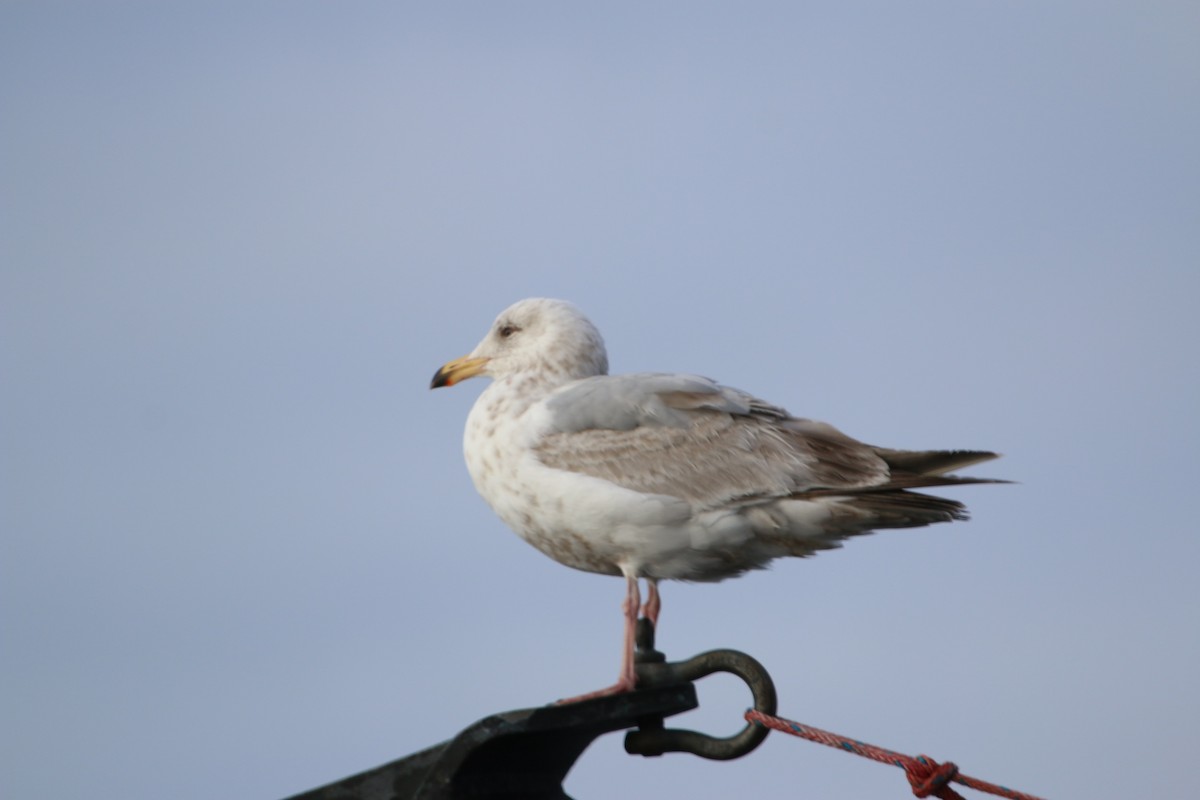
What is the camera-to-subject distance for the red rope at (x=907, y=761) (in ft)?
16.0

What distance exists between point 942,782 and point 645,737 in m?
0.94

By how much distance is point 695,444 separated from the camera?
755cm

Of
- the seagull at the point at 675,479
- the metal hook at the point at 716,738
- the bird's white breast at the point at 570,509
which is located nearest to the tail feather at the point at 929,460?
the seagull at the point at 675,479

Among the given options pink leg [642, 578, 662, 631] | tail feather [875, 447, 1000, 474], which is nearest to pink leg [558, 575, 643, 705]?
pink leg [642, 578, 662, 631]

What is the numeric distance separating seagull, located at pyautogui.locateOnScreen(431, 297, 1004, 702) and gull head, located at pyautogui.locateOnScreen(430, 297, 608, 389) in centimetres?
31

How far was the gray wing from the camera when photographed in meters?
7.26

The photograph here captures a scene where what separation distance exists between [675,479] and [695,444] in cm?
26

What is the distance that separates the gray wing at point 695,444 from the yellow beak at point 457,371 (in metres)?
0.92

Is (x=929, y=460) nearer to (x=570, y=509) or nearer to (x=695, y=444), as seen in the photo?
(x=695, y=444)

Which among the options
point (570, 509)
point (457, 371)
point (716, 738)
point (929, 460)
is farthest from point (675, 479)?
point (716, 738)

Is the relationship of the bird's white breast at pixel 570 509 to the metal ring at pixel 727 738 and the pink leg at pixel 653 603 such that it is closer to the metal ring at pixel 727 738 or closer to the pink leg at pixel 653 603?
the pink leg at pixel 653 603

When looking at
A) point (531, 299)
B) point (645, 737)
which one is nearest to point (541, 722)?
point (645, 737)

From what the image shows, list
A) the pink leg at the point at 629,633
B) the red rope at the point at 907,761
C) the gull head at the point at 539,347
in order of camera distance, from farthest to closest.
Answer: the gull head at the point at 539,347 → the pink leg at the point at 629,633 → the red rope at the point at 907,761

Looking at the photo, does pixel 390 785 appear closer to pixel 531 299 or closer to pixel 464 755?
pixel 464 755
